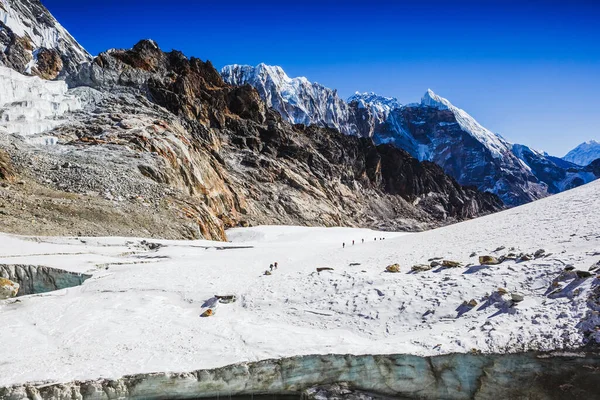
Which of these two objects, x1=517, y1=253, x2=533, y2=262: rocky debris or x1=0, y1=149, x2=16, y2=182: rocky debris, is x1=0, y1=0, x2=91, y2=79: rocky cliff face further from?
x1=517, y1=253, x2=533, y2=262: rocky debris

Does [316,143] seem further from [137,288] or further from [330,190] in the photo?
[137,288]

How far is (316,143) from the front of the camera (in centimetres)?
10656

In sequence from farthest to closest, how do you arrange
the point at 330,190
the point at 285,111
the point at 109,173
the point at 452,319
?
the point at 285,111, the point at 330,190, the point at 109,173, the point at 452,319

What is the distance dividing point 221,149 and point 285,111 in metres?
117

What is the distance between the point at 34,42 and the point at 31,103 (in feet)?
325

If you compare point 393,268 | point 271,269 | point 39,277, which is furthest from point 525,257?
point 39,277

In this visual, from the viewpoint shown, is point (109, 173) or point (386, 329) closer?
point (386, 329)

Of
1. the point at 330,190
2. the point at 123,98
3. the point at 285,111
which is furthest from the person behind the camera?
the point at 285,111

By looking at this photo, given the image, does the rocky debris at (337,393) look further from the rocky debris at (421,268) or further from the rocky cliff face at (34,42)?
the rocky cliff face at (34,42)

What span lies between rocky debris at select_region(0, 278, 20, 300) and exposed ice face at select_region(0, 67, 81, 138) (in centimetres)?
2922

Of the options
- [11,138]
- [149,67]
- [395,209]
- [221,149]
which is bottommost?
[395,209]

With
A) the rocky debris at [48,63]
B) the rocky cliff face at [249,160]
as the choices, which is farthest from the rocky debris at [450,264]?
the rocky debris at [48,63]

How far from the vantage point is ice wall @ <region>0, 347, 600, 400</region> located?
8.85 m

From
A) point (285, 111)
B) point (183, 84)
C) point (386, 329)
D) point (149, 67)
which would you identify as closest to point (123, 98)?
point (183, 84)
